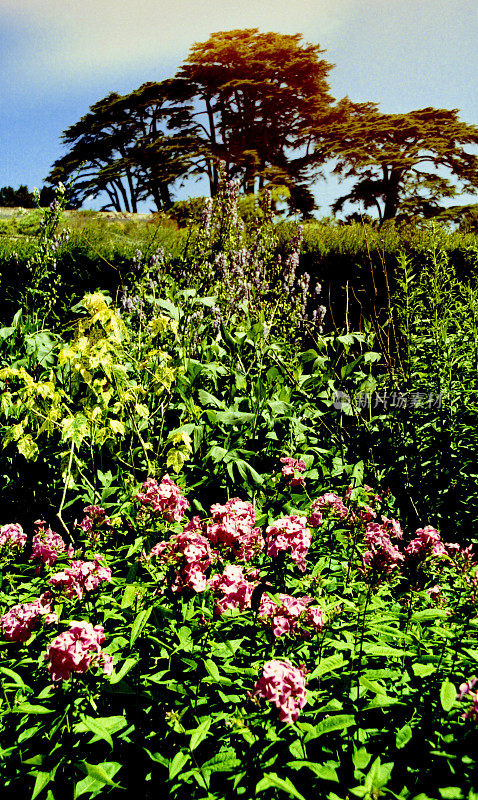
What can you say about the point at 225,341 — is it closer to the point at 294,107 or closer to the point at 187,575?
the point at 187,575

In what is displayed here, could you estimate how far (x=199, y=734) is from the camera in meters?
1.33

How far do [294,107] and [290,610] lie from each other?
29118mm

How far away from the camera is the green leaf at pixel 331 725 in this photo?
1.33 meters

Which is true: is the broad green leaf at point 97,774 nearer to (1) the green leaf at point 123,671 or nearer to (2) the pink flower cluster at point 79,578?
(1) the green leaf at point 123,671

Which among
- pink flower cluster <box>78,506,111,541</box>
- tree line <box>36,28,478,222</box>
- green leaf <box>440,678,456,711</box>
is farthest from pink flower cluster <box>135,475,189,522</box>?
tree line <box>36,28,478,222</box>

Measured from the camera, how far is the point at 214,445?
2.91 metres

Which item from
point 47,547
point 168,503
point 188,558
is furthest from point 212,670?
point 47,547

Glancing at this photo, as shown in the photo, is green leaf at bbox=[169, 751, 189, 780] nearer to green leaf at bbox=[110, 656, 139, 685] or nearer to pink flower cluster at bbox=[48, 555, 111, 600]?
green leaf at bbox=[110, 656, 139, 685]

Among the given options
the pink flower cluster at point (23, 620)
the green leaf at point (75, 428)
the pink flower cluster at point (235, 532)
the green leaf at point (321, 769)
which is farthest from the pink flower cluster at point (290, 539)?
the green leaf at point (75, 428)

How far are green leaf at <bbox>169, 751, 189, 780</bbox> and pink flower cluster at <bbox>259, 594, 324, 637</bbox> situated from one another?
0.37m

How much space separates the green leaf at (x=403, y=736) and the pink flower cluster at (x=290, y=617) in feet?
1.04

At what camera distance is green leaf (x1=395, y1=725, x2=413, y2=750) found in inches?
52.9

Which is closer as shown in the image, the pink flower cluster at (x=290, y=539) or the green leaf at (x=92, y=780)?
the green leaf at (x=92, y=780)

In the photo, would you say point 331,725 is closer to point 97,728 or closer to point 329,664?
point 329,664
